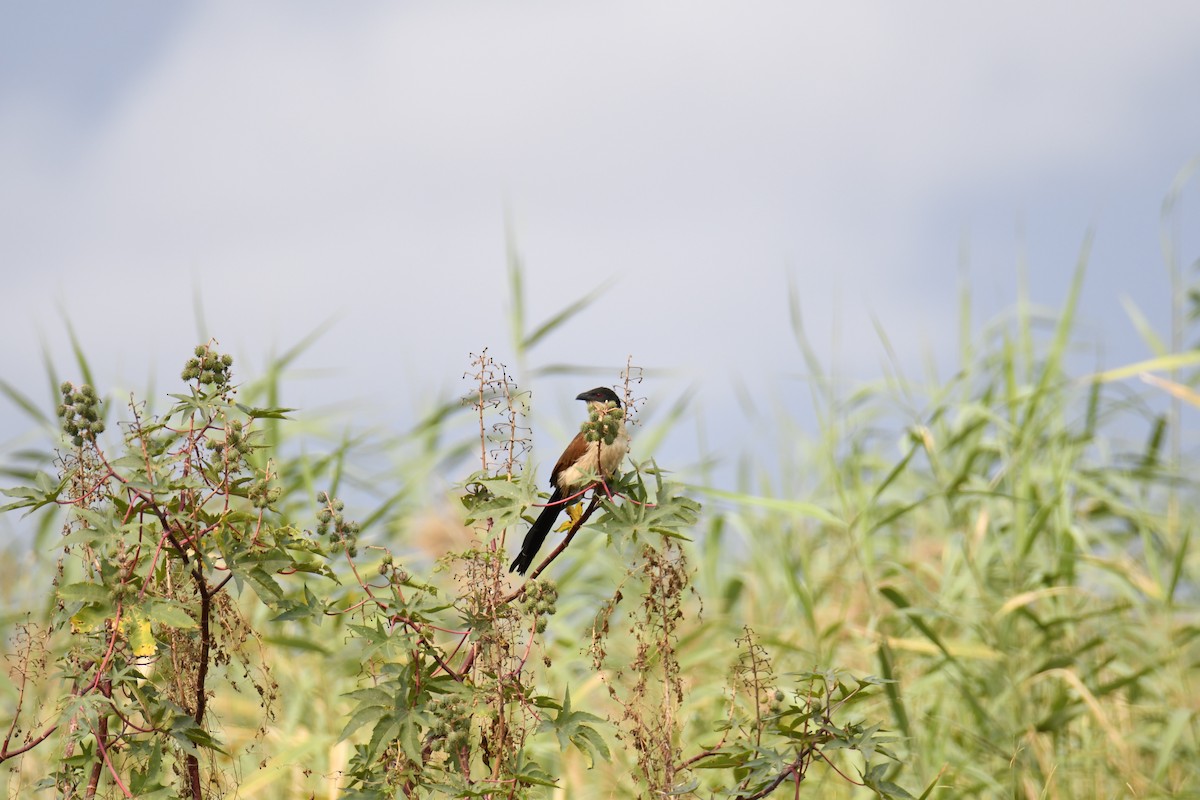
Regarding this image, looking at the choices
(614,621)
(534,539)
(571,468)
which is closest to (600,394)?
(534,539)

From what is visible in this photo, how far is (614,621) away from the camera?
20.5ft

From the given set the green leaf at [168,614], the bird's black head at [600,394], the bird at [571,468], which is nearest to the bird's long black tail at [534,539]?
the bird at [571,468]

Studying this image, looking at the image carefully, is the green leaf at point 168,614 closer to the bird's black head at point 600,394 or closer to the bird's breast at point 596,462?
the bird's breast at point 596,462

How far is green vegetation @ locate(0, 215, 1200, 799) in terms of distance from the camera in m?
2.16

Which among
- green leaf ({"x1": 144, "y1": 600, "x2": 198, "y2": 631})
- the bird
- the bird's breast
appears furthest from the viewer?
the bird

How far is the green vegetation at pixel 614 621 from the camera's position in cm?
216

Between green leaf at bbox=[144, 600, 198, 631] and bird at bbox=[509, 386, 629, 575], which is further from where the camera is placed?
bird at bbox=[509, 386, 629, 575]

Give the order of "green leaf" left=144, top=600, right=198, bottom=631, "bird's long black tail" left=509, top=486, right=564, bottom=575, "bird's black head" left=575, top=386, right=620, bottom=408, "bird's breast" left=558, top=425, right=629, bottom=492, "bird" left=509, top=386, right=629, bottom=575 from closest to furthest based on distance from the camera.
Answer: "green leaf" left=144, top=600, right=198, bottom=631 → "bird's breast" left=558, top=425, right=629, bottom=492 → "bird" left=509, top=386, right=629, bottom=575 → "bird's long black tail" left=509, top=486, right=564, bottom=575 → "bird's black head" left=575, top=386, right=620, bottom=408

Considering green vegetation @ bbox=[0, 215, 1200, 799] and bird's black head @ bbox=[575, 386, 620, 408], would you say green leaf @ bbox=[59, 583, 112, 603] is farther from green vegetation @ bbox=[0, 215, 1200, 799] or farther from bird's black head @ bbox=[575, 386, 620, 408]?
bird's black head @ bbox=[575, 386, 620, 408]

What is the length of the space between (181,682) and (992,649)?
3.24 meters

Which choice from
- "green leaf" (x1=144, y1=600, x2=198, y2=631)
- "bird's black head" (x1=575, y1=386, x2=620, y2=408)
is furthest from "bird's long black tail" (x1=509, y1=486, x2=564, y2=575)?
"green leaf" (x1=144, y1=600, x2=198, y2=631)

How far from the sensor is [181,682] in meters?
2.26

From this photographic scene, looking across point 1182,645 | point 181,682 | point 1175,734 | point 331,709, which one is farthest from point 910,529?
point 181,682

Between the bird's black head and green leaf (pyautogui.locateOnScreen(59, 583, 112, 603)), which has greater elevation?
the bird's black head
